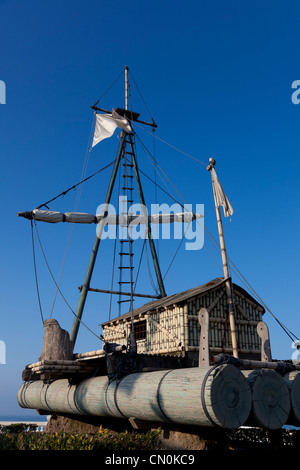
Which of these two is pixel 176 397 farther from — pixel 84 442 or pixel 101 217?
pixel 101 217

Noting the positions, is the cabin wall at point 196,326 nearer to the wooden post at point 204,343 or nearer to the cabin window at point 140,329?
the cabin window at point 140,329

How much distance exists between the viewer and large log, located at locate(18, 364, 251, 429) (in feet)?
24.2

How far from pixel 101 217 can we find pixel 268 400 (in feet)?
56.8

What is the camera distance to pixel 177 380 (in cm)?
840

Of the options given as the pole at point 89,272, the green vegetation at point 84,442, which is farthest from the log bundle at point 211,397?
the pole at point 89,272

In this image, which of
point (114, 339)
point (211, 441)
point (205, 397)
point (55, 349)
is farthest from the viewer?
point (114, 339)

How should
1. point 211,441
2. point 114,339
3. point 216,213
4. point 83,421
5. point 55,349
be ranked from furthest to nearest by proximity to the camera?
point 114,339, point 216,213, point 83,421, point 55,349, point 211,441

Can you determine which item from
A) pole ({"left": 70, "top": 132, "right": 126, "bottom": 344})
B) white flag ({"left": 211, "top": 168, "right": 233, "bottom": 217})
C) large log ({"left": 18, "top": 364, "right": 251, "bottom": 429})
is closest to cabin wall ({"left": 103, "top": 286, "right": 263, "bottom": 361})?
pole ({"left": 70, "top": 132, "right": 126, "bottom": 344})

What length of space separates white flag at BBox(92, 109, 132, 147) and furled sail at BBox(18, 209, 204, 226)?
506 centimetres

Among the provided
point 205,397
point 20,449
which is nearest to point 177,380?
point 205,397

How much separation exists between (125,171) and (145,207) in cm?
281

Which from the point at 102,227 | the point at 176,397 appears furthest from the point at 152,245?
the point at 176,397
